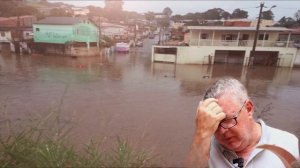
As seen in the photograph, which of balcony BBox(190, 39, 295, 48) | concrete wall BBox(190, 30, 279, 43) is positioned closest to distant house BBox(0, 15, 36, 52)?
concrete wall BBox(190, 30, 279, 43)

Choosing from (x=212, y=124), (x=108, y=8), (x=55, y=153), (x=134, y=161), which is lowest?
(x=134, y=161)

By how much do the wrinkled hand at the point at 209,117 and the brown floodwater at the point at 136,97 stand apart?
3.23 m

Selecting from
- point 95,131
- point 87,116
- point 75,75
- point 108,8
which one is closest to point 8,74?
point 75,75

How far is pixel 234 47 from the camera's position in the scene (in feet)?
82.5

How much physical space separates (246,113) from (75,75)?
1886 cm

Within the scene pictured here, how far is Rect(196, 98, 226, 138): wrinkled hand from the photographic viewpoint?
134 centimetres

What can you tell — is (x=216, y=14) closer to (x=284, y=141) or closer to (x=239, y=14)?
(x=239, y=14)

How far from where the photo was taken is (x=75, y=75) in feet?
62.7

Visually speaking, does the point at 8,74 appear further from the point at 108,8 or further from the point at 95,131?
the point at 108,8

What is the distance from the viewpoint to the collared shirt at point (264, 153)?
1.29 meters

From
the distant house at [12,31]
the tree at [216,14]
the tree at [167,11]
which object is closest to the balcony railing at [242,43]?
the distant house at [12,31]

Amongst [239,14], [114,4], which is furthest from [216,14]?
[114,4]

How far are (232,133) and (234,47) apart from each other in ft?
83.7

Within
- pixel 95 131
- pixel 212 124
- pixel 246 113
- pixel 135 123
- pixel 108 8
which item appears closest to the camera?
pixel 212 124
